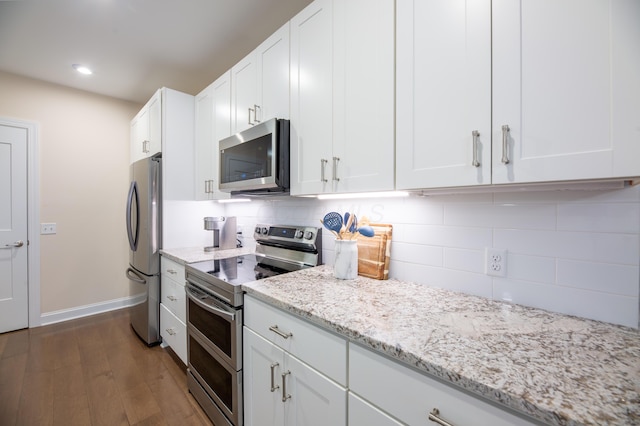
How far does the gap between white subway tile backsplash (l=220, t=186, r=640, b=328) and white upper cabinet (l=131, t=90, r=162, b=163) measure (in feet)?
7.61

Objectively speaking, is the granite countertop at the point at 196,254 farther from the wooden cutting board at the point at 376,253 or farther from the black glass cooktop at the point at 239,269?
the wooden cutting board at the point at 376,253

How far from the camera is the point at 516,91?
834 mm

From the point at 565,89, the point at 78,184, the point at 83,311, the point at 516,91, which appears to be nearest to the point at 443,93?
the point at 516,91

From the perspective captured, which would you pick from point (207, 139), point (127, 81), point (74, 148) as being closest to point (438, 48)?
point (207, 139)

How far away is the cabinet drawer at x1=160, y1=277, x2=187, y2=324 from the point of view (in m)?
2.04

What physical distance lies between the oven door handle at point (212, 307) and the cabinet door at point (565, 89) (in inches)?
53.0

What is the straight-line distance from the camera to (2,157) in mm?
2730

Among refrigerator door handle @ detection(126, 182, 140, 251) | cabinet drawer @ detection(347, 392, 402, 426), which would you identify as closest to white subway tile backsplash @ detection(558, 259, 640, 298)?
cabinet drawer @ detection(347, 392, 402, 426)

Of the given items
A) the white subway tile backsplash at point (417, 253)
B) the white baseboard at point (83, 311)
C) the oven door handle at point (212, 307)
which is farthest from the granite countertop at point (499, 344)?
the white baseboard at point (83, 311)

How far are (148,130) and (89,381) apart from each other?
229 cm

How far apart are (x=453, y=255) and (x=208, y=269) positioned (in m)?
1.43

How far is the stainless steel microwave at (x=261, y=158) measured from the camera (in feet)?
5.21

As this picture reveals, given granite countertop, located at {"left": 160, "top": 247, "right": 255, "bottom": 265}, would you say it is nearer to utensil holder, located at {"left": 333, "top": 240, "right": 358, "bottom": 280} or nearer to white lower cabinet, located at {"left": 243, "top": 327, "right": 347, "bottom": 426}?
white lower cabinet, located at {"left": 243, "top": 327, "right": 347, "bottom": 426}

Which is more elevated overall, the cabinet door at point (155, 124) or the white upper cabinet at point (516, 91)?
the cabinet door at point (155, 124)
